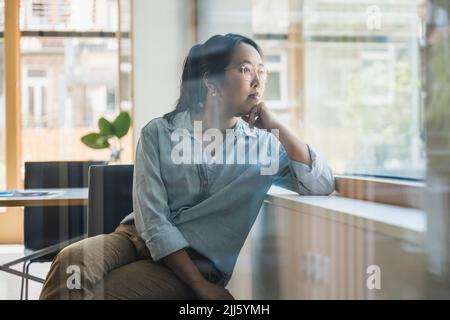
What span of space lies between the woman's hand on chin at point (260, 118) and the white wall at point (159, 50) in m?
0.14

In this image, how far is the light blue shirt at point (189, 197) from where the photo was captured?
92cm

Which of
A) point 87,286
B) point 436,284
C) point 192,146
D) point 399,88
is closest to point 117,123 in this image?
point 192,146

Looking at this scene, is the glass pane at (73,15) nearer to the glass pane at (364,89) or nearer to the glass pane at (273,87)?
the glass pane at (273,87)

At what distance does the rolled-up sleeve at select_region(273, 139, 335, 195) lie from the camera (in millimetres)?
1004

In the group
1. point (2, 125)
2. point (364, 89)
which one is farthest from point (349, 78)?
point (2, 125)

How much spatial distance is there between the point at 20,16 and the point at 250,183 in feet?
1.71

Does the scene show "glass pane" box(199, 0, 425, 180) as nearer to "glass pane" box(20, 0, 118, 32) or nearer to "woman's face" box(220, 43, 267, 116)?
"woman's face" box(220, 43, 267, 116)

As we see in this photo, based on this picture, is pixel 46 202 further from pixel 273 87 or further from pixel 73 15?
pixel 273 87

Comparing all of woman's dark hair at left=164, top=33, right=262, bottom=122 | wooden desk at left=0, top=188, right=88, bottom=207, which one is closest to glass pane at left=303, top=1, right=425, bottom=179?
woman's dark hair at left=164, top=33, right=262, bottom=122

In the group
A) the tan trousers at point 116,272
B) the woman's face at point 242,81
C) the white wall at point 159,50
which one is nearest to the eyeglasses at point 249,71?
the woman's face at point 242,81

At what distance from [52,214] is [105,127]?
0.20 m

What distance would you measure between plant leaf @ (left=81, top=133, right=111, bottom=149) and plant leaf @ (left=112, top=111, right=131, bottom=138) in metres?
0.04

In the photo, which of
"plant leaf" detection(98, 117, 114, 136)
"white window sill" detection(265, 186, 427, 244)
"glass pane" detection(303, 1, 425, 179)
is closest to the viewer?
"white window sill" detection(265, 186, 427, 244)
